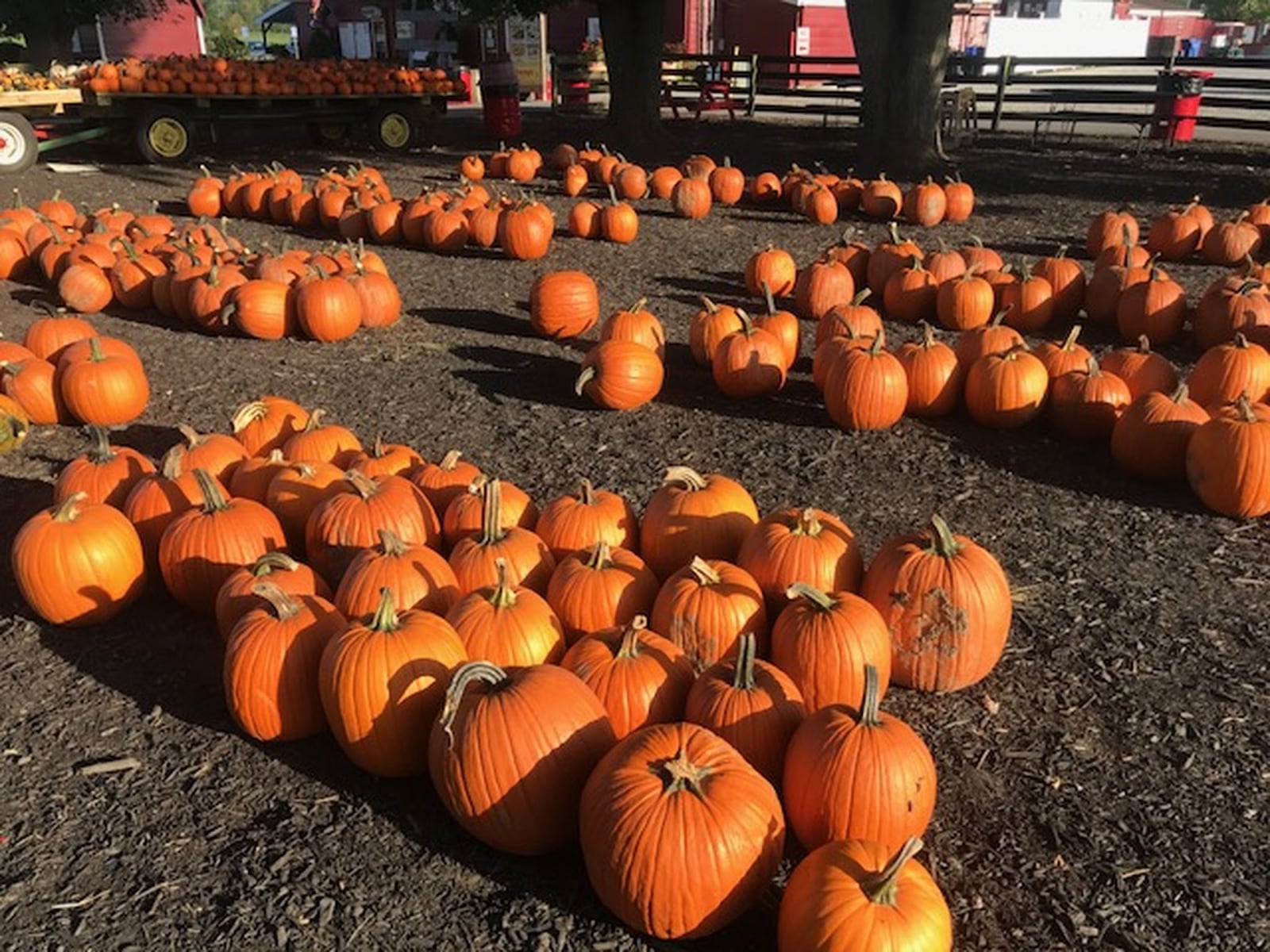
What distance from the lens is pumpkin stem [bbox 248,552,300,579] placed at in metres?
3.77

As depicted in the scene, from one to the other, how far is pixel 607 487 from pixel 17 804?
3.14 m

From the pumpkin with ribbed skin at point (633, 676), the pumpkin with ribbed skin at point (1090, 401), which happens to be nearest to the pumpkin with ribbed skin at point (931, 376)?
the pumpkin with ribbed skin at point (1090, 401)

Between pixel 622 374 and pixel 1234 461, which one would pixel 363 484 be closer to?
pixel 622 374

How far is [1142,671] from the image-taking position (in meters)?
3.95

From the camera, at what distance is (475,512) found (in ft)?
14.0

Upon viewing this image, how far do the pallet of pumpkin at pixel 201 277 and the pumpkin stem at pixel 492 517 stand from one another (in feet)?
15.4

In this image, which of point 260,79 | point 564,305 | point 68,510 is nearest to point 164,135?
point 260,79

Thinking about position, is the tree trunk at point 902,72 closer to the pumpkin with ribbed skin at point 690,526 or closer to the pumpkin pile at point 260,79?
the pumpkin pile at point 260,79

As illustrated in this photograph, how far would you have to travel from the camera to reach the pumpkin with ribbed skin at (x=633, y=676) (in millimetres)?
3246

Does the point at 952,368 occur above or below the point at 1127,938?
above

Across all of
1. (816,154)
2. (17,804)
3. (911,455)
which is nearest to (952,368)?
(911,455)

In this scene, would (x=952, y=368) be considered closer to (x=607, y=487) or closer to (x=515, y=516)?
(x=607, y=487)

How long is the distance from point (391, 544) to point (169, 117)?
16.1 metres

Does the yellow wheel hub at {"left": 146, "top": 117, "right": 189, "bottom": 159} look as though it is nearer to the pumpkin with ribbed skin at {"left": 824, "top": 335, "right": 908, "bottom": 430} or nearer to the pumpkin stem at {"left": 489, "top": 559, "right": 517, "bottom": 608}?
the pumpkin with ribbed skin at {"left": 824, "top": 335, "right": 908, "bottom": 430}
